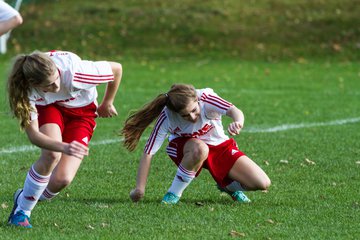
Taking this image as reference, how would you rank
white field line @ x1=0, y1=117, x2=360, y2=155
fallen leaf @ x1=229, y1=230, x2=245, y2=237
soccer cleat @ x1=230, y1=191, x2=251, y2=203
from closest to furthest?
fallen leaf @ x1=229, y1=230, x2=245, y2=237, soccer cleat @ x1=230, y1=191, x2=251, y2=203, white field line @ x1=0, y1=117, x2=360, y2=155

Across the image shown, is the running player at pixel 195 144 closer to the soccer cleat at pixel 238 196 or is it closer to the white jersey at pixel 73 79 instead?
the soccer cleat at pixel 238 196

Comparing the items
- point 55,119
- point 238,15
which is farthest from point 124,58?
point 55,119

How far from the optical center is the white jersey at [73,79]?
661 cm

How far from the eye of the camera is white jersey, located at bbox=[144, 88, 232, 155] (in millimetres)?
7113

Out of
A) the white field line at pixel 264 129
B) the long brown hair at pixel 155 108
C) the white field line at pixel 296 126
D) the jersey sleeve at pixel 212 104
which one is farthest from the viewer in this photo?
the white field line at pixel 296 126

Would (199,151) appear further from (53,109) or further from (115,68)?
(53,109)

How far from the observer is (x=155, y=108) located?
7.14 meters

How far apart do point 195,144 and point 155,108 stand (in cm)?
41

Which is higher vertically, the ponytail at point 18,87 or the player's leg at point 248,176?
the ponytail at point 18,87

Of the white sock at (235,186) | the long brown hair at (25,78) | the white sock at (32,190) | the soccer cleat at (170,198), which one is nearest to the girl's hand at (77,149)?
the long brown hair at (25,78)

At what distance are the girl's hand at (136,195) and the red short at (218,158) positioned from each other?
1.54ft

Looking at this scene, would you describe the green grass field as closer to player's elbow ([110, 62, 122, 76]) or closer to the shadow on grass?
the shadow on grass

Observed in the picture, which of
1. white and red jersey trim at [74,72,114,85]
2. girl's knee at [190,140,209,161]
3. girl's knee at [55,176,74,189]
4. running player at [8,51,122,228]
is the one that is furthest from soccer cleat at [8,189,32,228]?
girl's knee at [190,140,209,161]

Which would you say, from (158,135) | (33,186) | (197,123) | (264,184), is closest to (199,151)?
(197,123)
